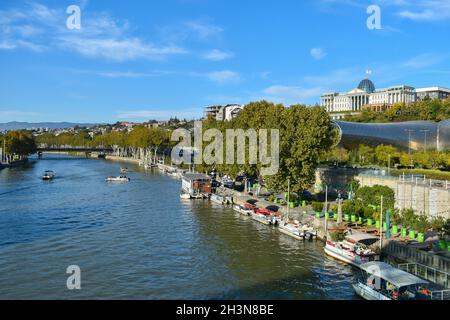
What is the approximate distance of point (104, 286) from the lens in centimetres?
2280

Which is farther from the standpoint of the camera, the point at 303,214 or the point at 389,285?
the point at 303,214

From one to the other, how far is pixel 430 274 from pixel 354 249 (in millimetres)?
5306

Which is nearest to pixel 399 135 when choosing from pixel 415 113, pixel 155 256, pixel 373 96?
pixel 415 113

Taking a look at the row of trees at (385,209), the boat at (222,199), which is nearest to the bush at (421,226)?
the row of trees at (385,209)

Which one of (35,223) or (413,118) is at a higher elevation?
(413,118)

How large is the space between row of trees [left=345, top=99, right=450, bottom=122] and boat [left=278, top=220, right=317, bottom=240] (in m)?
69.7

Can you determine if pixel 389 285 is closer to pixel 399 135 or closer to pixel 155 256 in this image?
pixel 155 256

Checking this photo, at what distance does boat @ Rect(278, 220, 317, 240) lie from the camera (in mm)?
34094

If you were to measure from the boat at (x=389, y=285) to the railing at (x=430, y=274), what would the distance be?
136 cm

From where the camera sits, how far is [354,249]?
Answer: 27.9 metres

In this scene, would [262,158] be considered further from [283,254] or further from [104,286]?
[104,286]

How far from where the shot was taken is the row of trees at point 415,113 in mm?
97500

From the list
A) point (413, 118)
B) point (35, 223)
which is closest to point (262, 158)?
point (35, 223)
